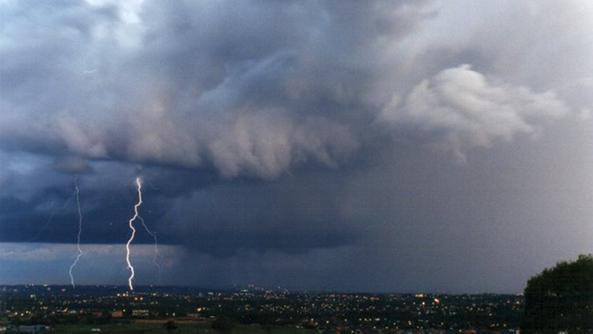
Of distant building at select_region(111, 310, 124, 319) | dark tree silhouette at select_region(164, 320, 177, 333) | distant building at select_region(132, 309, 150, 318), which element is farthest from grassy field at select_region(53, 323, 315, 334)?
distant building at select_region(132, 309, 150, 318)

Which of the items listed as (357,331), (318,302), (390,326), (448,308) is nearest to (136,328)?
(357,331)

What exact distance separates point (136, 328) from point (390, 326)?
6.70m

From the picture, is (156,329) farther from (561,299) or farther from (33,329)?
(561,299)

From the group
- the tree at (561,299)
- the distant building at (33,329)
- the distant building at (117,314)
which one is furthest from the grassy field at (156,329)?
the tree at (561,299)

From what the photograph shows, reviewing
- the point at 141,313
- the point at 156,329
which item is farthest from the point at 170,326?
the point at 141,313

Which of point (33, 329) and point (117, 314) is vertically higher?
point (117, 314)

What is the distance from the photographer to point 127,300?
2297 cm

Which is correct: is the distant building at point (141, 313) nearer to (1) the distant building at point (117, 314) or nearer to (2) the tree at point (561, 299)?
(1) the distant building at point (117, 314)

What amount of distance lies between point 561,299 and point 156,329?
10.3m

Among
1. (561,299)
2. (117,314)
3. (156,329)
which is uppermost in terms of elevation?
(561,299)

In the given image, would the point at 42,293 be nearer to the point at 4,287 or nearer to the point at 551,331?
the point at 4,287

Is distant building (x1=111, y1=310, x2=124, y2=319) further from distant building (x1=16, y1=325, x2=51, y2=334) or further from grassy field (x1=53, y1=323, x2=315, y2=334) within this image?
distant building (x1=16, y1=325, x2=51, y2=334)

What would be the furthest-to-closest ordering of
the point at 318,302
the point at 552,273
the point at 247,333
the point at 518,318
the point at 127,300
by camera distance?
the point at 318,302
the point at 127,300
the point at 552,273
the point at 518,318
the point at 247,333

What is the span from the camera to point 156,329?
16906 millimetres
